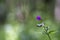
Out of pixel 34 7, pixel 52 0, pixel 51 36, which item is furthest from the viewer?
pixel 52 0

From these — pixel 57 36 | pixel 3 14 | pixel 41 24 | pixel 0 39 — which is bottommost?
pixel 3 14

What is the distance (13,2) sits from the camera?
5.93 m

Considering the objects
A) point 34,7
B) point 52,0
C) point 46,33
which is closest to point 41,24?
point 46,33

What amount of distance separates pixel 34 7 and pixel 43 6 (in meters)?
0.20

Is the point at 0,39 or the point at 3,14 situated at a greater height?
the point at 0,39

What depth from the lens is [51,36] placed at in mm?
1742

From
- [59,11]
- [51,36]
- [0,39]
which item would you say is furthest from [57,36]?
[59,11]

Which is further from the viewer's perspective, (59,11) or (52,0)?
(52,0)

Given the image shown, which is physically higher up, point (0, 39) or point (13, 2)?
point (0, 39)

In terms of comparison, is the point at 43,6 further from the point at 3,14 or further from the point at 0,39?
the point at 0,39

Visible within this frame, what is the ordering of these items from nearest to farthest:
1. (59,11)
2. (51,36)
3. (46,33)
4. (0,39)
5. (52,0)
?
(46,33) < (51,36) < (0,39) < (59,11) < (52,0)

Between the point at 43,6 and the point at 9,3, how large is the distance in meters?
0.77

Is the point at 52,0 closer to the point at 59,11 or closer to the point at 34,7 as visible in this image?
the point at 34,7

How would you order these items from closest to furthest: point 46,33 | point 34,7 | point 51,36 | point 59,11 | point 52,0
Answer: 1. point 46,33
2. point 51,36
3. point 59,11
4. point 34,7
5. point 52,0
